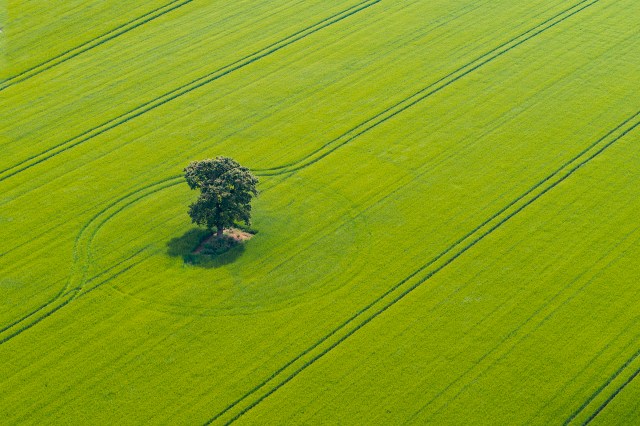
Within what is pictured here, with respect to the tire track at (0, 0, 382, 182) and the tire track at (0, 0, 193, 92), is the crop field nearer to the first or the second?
the tire track at (0, 0, 193, 92)

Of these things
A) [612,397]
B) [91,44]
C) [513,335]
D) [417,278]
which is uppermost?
[91,44]

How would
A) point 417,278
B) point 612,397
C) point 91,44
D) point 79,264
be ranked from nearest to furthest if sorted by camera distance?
point 612,397, point 417,278, point 79,264, point 91,44

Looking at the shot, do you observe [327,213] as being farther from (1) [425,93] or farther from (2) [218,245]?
(1) [425,93]

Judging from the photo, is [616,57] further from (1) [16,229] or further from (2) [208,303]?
(1) [16,229]

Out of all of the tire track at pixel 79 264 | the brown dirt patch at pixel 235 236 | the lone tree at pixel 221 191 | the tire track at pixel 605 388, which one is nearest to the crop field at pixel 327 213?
the tire track at pixel 605 388

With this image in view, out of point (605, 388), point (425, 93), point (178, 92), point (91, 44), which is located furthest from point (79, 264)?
point (91, 44)

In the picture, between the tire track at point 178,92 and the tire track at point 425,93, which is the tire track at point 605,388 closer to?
the tire track at point 425,93

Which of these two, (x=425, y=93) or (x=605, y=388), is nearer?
(x=605, y=388)
